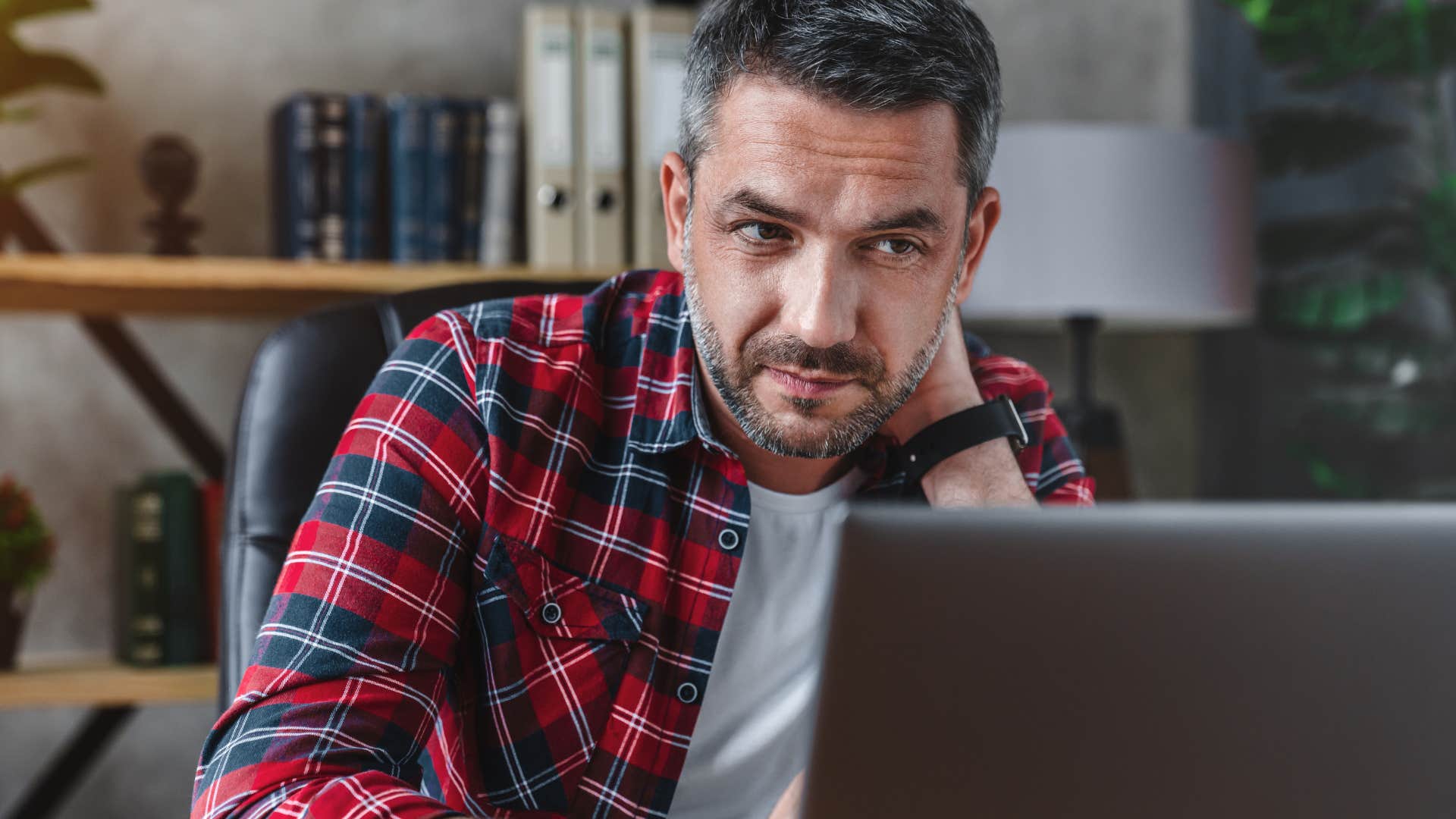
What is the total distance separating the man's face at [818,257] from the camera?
0.82 meters

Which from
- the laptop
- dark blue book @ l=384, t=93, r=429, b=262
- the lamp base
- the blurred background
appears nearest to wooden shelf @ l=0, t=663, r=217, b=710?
the blurred background

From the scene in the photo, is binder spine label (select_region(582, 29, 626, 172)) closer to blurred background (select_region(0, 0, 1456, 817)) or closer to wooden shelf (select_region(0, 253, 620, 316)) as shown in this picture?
blurred background (select_region(0, 0, 1456, 817))

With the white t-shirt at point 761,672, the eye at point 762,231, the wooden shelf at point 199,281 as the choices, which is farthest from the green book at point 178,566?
the eye at point 762,231

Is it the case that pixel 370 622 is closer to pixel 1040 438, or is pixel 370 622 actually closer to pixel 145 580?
pixel 1040 438

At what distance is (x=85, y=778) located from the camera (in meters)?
1.89

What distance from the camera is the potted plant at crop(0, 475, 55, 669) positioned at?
164cm

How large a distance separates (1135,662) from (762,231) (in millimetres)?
504

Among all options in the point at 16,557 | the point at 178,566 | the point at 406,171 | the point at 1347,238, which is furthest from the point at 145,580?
the point at 1347,238

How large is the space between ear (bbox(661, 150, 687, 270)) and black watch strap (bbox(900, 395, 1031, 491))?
0.76ft

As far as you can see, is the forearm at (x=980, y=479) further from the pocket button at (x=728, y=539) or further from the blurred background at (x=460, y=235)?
the blurred background at (x=460, y=235)

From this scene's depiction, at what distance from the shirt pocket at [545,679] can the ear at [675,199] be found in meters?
0.27

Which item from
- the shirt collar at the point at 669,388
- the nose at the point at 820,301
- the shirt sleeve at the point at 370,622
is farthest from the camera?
the shirt collar at the point at 669,388

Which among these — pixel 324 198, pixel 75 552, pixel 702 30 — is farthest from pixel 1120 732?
pixel 75 552

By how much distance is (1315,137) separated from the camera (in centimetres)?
192
